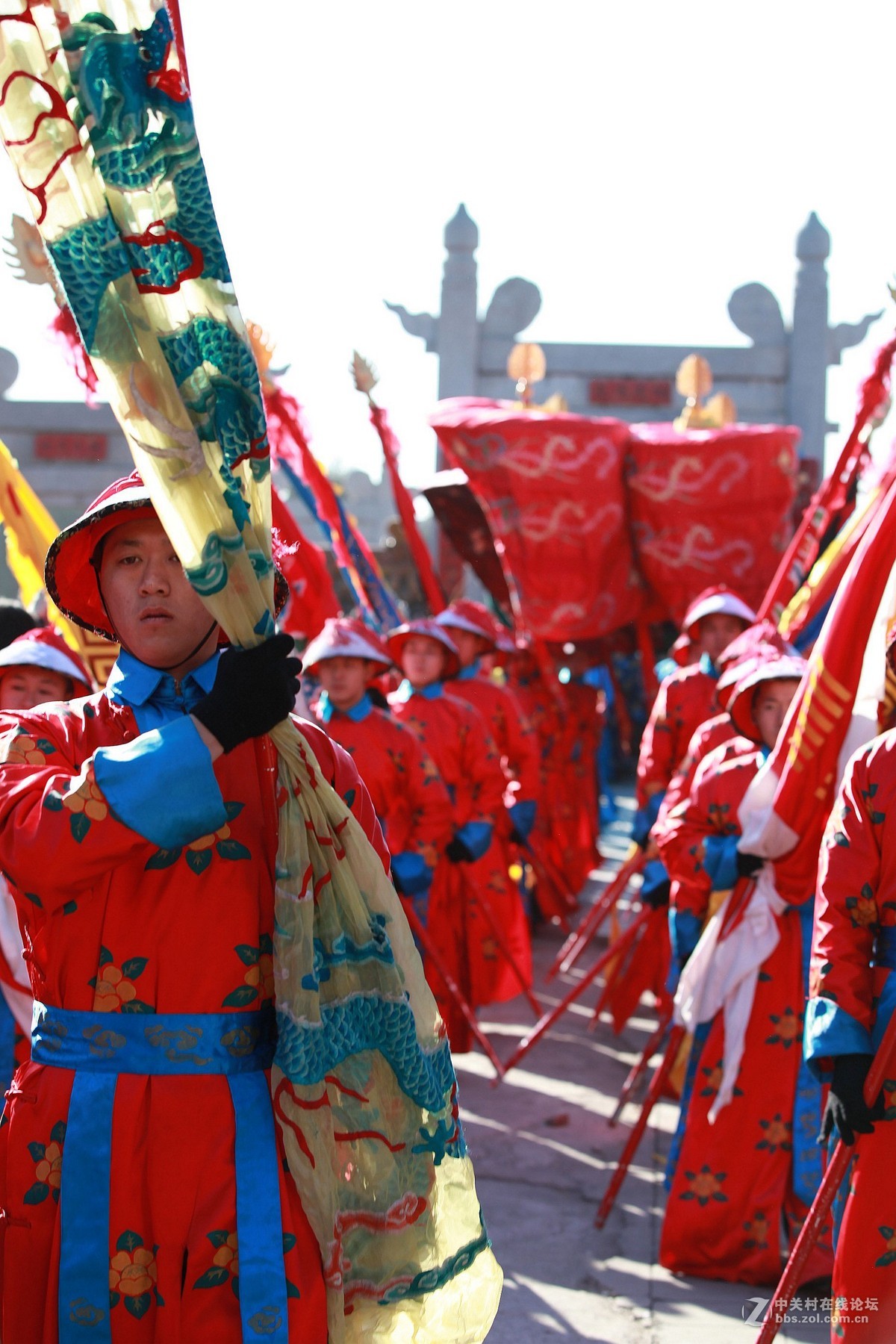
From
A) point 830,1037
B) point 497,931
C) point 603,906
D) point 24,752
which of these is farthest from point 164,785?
point 603,906

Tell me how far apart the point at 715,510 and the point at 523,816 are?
80.9 inches

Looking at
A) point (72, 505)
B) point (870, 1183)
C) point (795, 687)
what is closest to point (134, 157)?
point (870, 1183)

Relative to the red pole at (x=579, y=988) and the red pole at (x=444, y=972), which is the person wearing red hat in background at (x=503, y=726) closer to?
the red pole at (x=579, y=988)

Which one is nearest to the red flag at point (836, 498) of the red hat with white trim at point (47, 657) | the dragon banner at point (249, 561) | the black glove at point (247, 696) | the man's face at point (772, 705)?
the man's face at point (772, 705)

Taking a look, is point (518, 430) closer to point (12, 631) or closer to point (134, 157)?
point (12, 631)

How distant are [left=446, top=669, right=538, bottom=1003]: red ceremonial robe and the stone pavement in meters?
0.41

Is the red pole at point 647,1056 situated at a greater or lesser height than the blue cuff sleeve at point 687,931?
lesser

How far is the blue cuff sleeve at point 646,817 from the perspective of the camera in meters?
5.91

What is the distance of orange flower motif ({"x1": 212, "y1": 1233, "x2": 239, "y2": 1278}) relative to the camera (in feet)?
5.56

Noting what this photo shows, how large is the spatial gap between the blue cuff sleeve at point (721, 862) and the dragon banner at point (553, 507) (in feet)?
13.1

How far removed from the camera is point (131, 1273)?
1704 millimetres

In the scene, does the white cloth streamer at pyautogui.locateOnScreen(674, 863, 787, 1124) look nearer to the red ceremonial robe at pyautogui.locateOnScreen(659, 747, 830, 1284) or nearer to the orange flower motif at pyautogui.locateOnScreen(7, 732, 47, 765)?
the red ceremonial robe at pyautogui.locateOnScreen(659, 747, 830, 1284)

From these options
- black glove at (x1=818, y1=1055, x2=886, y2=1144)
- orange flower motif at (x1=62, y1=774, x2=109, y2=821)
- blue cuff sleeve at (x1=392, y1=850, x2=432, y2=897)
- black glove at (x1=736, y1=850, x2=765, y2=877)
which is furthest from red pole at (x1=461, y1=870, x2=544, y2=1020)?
orange flower motif at (x1=62, y1=774, x2=109, y2=821)

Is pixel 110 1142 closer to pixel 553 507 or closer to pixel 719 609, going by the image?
pixel 719 609
